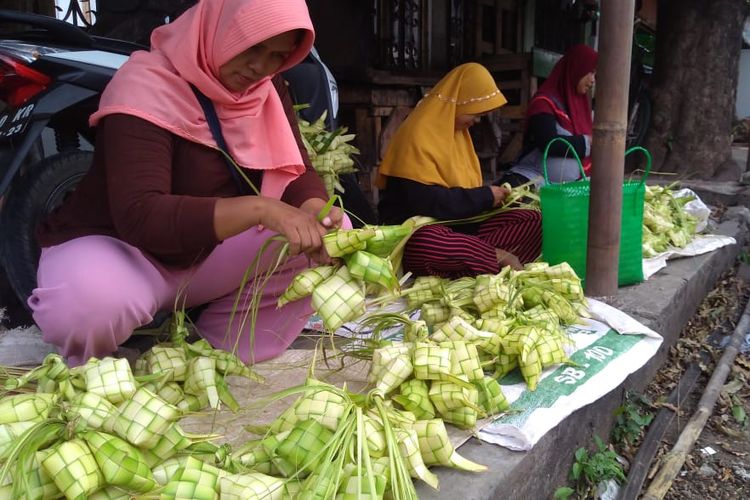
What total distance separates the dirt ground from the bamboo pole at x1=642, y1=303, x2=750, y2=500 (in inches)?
2.0

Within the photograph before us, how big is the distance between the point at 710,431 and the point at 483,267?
106 centimetres

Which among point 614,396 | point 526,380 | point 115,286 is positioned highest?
point 115,286

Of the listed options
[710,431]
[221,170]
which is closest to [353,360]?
[221,170]

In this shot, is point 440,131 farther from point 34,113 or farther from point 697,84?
point 697,84

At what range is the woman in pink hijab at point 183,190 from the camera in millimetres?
1643

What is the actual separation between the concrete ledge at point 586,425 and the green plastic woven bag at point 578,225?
0.14 metres

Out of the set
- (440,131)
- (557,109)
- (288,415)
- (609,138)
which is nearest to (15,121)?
(288,415)

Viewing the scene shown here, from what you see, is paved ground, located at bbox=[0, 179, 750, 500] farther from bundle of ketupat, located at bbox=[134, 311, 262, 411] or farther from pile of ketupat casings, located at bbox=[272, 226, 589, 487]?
bundle of ketupat, located at bbox=[134, 311, 262, 411]

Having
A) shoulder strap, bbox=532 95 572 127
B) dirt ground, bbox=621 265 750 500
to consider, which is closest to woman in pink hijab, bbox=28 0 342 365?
dirt ground, bbox=621 265 750 500

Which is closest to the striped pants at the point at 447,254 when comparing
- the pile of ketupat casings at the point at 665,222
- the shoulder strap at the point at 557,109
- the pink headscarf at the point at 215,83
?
the pink headscarf at the point at 215,83

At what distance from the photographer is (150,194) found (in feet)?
5.43

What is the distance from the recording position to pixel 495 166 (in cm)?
686

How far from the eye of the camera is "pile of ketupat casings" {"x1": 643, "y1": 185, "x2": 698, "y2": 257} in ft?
11.6

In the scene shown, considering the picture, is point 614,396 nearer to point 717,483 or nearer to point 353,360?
point 717,483
